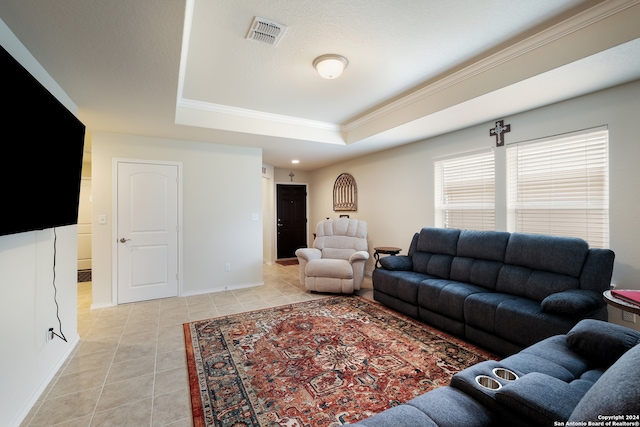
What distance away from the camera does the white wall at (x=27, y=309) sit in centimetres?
166

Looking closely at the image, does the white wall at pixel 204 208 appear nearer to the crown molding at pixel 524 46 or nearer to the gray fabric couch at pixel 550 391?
the crown molding at pixel 524 46

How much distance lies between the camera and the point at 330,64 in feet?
8.31

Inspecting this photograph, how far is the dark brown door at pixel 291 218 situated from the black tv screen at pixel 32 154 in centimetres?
507

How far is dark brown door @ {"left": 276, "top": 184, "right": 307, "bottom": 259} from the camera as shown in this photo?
7250 mm

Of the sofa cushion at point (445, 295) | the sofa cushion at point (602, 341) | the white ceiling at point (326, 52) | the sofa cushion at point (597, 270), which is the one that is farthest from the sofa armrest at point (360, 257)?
the sofa cushion at point (602, 341)

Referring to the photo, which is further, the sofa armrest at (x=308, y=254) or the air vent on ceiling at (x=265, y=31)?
the sofa armrest at (x=308, y=254)

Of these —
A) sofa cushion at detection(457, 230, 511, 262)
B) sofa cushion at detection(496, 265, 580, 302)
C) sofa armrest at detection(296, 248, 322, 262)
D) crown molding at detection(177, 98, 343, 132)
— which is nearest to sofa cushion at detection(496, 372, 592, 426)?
sofa cushion at detection(496, 265, 580, 302)

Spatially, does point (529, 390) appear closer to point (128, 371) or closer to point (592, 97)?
point (128, 371)

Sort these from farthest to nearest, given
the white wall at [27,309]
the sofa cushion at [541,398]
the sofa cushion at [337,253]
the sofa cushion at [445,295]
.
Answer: the sofa cushion at [337,253], the sofa cushion at [445,295], the white wall at [27,309], the sofa cushion at [541,398]

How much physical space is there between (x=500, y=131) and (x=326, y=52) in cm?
233

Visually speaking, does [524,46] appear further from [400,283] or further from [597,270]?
[400,283]

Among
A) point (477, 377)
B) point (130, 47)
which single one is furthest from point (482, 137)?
point (130, 47)

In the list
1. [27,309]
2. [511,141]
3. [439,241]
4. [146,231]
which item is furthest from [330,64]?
[146,231]

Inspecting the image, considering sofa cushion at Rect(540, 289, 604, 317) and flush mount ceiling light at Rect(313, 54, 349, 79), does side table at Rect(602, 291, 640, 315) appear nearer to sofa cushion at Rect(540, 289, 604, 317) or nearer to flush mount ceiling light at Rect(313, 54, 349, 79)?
sofa cushion at Rect(540, 289, 604, 317)
